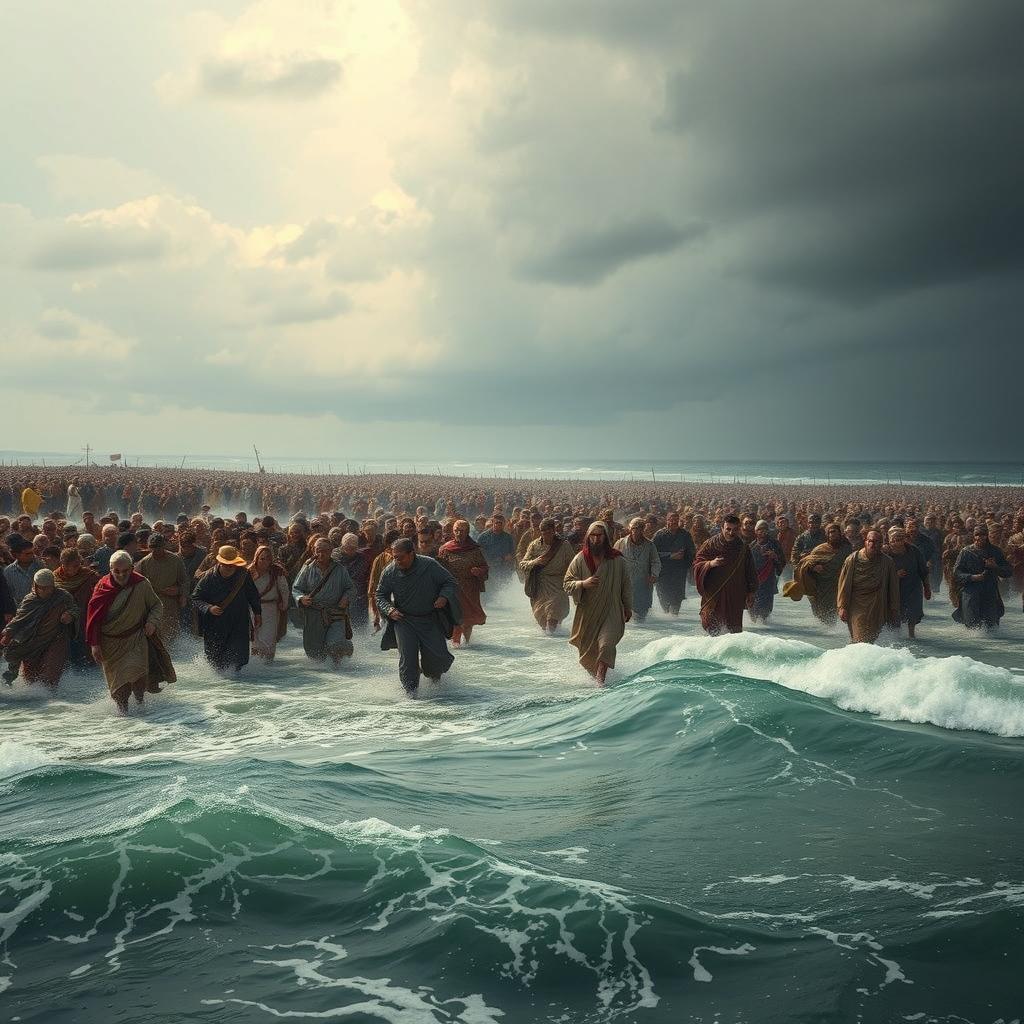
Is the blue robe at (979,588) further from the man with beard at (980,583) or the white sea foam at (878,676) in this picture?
the white sea foam at (878,676)

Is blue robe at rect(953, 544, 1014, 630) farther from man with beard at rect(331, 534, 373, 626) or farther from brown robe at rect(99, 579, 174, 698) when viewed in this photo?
brown robe at rect(99, 579, 174, 698)

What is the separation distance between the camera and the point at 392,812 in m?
7.11

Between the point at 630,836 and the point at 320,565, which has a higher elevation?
the point at 320,565

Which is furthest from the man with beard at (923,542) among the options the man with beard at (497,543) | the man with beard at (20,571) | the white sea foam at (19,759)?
the white sea foam at (19,759)

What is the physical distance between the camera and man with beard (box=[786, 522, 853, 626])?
46.9ft

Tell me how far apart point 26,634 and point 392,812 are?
561 centimetres

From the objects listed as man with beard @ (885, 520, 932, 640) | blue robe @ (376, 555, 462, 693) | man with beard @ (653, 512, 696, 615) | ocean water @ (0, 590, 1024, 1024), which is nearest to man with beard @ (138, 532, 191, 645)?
ocean water @ (0, 590, 1024, 1024)

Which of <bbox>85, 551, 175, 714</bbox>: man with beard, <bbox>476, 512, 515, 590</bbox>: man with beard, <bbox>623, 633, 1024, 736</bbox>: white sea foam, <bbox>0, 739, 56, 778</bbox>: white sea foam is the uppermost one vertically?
<bbox>476, 512, 515, 590</bbox>: man with beard

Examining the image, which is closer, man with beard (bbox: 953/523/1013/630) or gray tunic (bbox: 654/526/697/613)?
man with beard (bbox: 953/523/1013/630)

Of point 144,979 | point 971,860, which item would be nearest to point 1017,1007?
point 971,860

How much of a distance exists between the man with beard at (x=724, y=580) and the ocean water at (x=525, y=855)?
9.58 feet

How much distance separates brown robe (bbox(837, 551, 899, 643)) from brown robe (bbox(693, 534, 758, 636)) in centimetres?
138

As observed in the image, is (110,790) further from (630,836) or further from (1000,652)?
(1000,652)

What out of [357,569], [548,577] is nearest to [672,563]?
[548,577]
